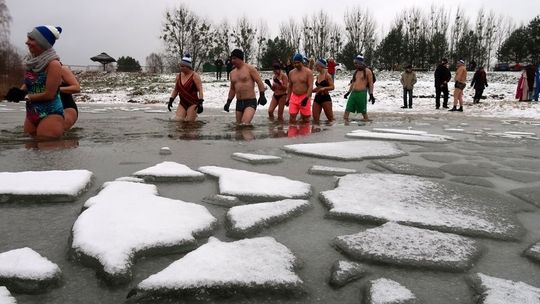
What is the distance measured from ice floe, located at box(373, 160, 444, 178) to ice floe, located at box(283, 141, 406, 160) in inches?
13.3

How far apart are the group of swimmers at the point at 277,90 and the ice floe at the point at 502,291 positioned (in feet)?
22.1

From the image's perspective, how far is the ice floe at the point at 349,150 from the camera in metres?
4.02

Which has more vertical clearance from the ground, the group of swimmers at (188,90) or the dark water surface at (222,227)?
the group of swimmers at (188,90)

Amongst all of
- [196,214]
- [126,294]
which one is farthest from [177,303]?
[196,214]

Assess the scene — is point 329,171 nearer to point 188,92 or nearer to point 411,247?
point 411,247

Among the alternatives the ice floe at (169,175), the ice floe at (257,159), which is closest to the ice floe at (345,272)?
the ice floe at (169,175)

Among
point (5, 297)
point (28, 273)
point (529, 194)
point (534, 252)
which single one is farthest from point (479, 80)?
point (5, 297)

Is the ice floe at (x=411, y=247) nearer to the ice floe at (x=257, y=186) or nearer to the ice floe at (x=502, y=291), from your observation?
the ice floe at (x=502, y=291)

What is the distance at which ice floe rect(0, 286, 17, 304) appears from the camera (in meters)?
1.23

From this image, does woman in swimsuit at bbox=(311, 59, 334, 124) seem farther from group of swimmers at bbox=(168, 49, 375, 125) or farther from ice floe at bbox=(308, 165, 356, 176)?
ice floe at bbox=(308, 165, 356, 176)

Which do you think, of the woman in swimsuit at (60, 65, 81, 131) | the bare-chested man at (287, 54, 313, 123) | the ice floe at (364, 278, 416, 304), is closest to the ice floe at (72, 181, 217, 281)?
the ice floe at (364, 278, 416, 304)

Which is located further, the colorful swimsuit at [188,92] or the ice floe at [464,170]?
the colorful swimsuit at [188,92]

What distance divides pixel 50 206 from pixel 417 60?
49807 mm

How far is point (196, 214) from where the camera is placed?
6.73ft
